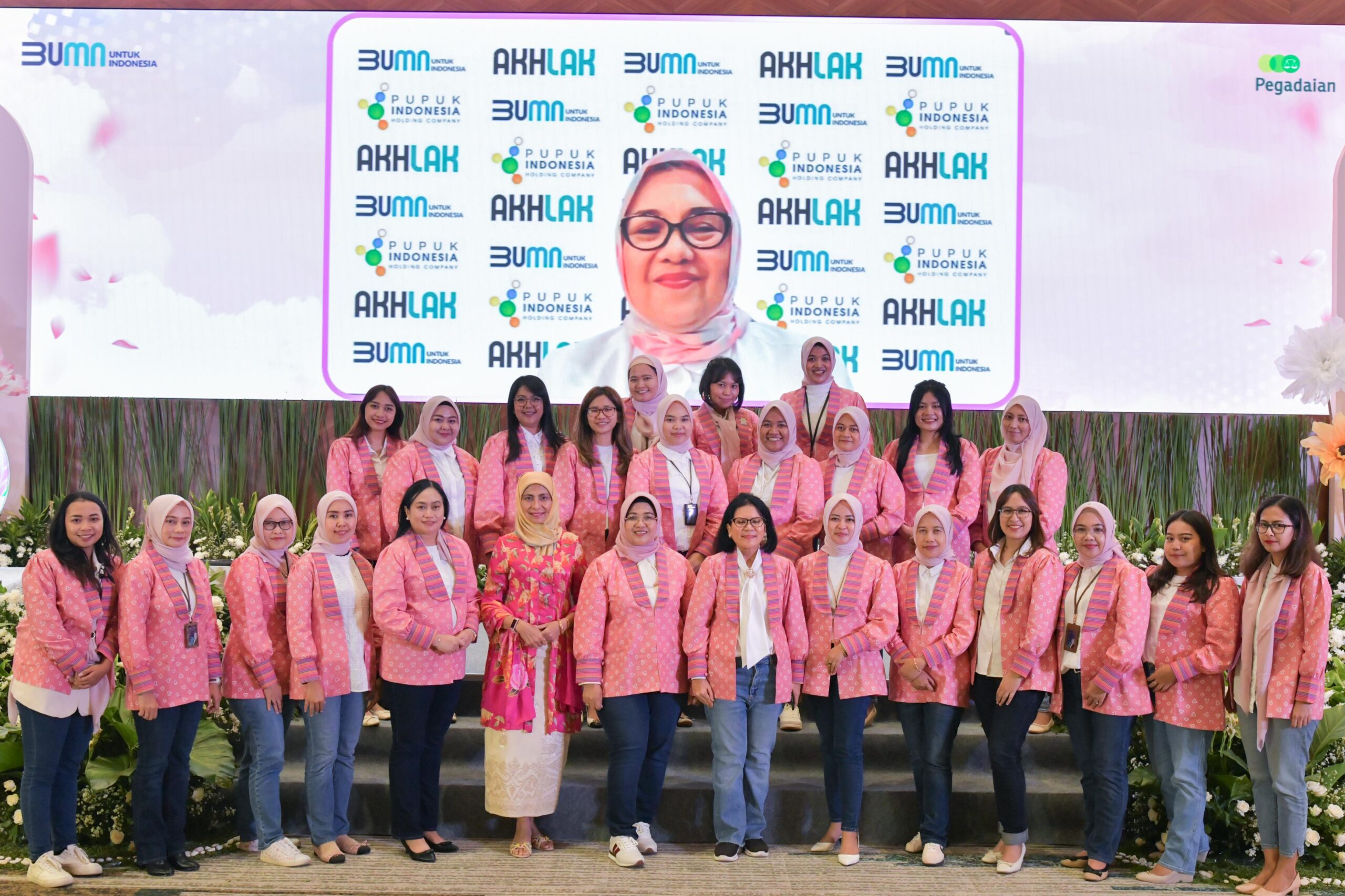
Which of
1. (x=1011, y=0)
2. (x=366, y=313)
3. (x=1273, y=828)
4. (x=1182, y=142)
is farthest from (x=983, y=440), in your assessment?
(x=366, y=313)

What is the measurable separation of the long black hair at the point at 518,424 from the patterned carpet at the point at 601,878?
1513 millimetres

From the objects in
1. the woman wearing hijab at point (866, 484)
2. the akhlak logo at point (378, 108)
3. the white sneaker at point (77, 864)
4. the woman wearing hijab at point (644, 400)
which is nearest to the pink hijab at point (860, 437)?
the woman wearing hijab at point (866, 484)

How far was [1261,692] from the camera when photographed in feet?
12.8

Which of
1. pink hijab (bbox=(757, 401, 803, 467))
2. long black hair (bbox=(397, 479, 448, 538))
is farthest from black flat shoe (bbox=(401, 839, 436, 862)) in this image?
pink hijab (bbox=(757, 401, 803, 467))

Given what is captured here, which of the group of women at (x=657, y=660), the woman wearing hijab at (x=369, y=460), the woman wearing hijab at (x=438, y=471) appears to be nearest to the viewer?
the group of women at (x=657, y=660)

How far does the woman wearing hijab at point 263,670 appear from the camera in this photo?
160 inches

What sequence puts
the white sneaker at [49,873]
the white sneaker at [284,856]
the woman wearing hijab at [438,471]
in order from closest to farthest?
the white sneaker at [49,873], the white sneaker at [284,856], the woman wearing hijab at [438,471]

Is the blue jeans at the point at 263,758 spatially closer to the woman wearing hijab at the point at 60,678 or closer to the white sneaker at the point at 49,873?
the woman wearing hijab at the point at 60,678

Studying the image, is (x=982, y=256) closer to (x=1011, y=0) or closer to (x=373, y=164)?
(x=1011, y=0)

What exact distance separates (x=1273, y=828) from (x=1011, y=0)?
4496 millimetres

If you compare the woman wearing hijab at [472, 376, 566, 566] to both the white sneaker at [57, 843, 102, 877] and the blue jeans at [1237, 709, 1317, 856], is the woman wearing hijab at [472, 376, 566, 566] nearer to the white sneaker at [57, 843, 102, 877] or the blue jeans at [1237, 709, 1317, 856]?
the white sneaker at [57, 843, 102, 877]

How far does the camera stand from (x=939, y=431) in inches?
192

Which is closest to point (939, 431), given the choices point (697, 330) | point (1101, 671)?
point (1101, 671)

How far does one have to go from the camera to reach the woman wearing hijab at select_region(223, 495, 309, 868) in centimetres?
407
